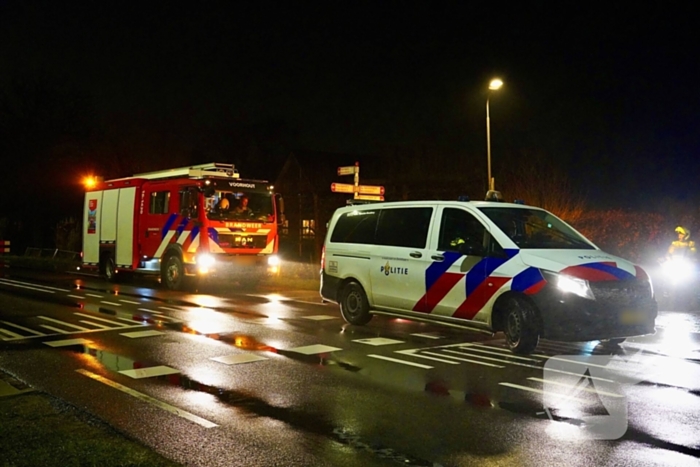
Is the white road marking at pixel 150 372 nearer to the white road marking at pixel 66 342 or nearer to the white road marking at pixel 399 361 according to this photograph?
the white road marking at pixel 66 342

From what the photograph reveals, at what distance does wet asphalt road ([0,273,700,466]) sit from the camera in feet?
17.6

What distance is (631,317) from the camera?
29.0ft

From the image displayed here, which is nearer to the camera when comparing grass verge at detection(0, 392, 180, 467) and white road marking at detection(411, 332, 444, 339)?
grass verge at detection(0, 392, 180, 467)

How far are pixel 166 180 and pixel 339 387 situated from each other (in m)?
14.0

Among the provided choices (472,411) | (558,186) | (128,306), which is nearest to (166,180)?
(128,306)

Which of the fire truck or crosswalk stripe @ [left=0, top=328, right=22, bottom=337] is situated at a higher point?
the fire truck

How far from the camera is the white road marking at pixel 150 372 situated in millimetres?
8031

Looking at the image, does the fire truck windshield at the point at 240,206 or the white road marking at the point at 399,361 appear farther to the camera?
the fire truck windshield at the point at 240,206

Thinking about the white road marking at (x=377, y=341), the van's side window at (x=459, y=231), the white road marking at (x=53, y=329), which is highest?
the van's side window at (x=459, y=231)

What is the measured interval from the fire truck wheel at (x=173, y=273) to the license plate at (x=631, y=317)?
12.7 metres

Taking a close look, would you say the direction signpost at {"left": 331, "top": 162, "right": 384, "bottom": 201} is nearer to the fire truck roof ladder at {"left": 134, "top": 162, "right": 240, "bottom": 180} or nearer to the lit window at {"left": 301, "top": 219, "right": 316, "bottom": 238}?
the fire truck roof ladder at {"left": 134, "top": 162, "right": 240, "bottom": 180}

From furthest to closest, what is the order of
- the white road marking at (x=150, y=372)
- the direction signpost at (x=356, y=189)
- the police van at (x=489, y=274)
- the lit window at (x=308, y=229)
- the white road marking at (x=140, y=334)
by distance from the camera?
the lit window at (x=308, y=229) → the direction signpost at (x=356, y=189) → the white road marking at (x=140, y=334) → the police van at (x=489, y=274) → the white road marking at (x=150, y=372)

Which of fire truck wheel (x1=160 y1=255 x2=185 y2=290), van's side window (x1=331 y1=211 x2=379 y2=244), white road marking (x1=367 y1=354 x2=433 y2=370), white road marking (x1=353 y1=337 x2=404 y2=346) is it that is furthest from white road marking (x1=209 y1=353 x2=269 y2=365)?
fire truck wheel (x1=160 y1=255 x2=185 y2=290)

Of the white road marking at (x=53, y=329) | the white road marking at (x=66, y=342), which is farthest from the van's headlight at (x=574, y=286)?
the white road marking at (x=53, y=329)
